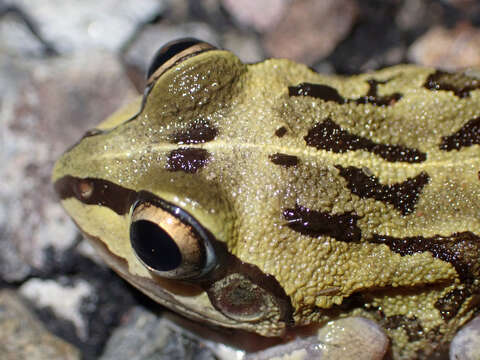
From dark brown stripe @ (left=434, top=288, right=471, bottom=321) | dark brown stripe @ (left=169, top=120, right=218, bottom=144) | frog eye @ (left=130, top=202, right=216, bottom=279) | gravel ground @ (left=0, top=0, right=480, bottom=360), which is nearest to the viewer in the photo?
frog eye @ (left=130, top=202, right=216, bottom=279)

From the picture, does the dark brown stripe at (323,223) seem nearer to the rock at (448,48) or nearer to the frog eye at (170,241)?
the frog eye at (170,241)

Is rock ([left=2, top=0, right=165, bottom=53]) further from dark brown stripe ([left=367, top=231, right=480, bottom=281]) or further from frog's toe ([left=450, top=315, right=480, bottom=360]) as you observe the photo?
frog's toe ([left=450, top=315, right=480, bottom=360])

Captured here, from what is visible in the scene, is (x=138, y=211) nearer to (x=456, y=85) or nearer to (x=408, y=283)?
(x=408, y=283)

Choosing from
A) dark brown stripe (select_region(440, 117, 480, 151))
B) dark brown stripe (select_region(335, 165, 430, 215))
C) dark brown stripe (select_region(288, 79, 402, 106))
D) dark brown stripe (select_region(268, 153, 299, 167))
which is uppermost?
dark brown stripe (select_region(440, 117, 480, 151))

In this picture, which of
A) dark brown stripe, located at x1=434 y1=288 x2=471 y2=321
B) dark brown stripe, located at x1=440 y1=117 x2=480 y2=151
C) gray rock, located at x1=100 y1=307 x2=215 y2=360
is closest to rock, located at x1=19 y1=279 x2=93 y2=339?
gray rock, located at x1=100 y1=307 x2=215 y2=360

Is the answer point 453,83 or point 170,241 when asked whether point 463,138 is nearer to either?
point 453,83

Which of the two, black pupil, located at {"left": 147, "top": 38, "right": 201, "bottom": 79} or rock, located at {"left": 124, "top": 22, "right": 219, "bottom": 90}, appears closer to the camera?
black pupil, located at {"left": 147, "top": 38, "right": 201, "bottom": 79}

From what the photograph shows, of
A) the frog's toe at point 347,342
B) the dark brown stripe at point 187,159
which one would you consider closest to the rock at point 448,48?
the frog's toe at point 347,342
